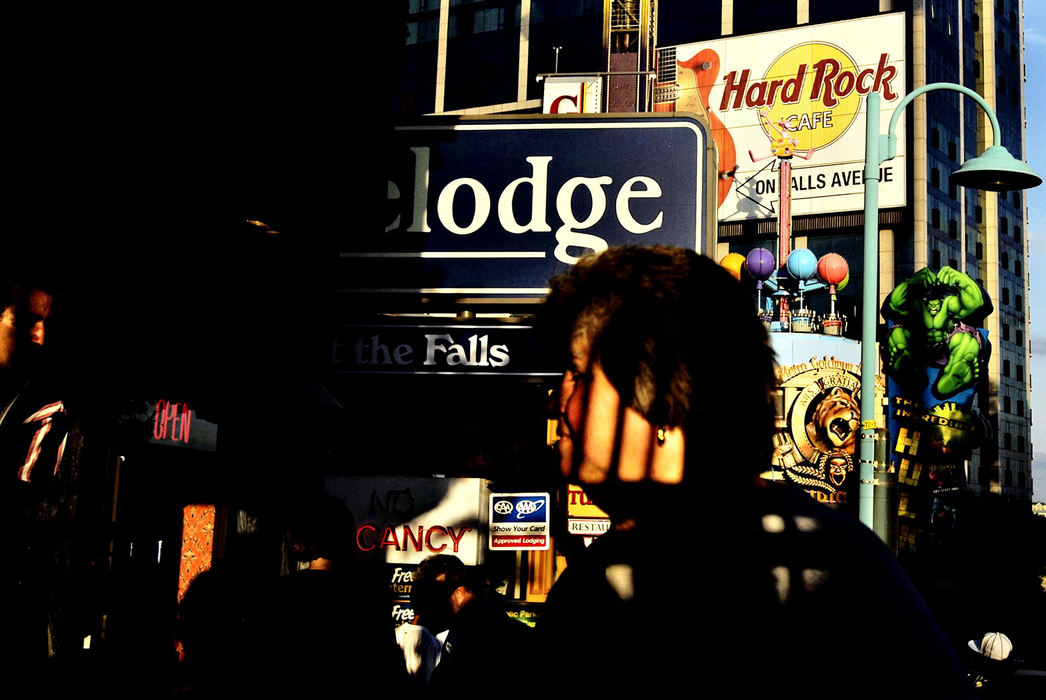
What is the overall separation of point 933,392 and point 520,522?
33.6 m

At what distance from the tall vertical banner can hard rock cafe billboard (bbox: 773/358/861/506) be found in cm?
371

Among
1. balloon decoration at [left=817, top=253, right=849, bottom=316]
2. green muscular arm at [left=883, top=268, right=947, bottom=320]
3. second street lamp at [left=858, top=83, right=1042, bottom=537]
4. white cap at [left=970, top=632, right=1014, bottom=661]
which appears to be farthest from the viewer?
balloon decoration at [left=817, top=253, right=849, bottom=316]

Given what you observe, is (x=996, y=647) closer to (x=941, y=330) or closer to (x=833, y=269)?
(x=941, y=330)

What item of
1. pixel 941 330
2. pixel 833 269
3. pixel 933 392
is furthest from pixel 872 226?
pixel 833 269

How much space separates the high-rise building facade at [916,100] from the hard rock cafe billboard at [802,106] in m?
0.92

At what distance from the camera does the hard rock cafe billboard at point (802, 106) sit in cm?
5359

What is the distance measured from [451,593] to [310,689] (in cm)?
232

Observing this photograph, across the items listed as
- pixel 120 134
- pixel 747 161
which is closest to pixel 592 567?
pixel 120 134

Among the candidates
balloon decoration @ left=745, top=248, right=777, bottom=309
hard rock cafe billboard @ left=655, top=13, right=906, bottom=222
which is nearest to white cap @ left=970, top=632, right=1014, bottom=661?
balloon decoration @ left=745, top=248, right=777, bottom=309

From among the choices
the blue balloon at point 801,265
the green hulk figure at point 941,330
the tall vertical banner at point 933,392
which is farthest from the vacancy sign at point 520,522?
the blue balloon at point 801,265

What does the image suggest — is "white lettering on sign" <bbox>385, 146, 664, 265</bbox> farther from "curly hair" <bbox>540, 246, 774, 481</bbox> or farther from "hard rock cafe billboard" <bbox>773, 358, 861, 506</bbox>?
"hard rock cafe billboard" <bbox>773, 358, 861, 506</bbox>

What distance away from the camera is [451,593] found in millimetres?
6926

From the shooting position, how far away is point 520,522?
34.9ft

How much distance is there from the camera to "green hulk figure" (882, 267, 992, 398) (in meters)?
39.0
